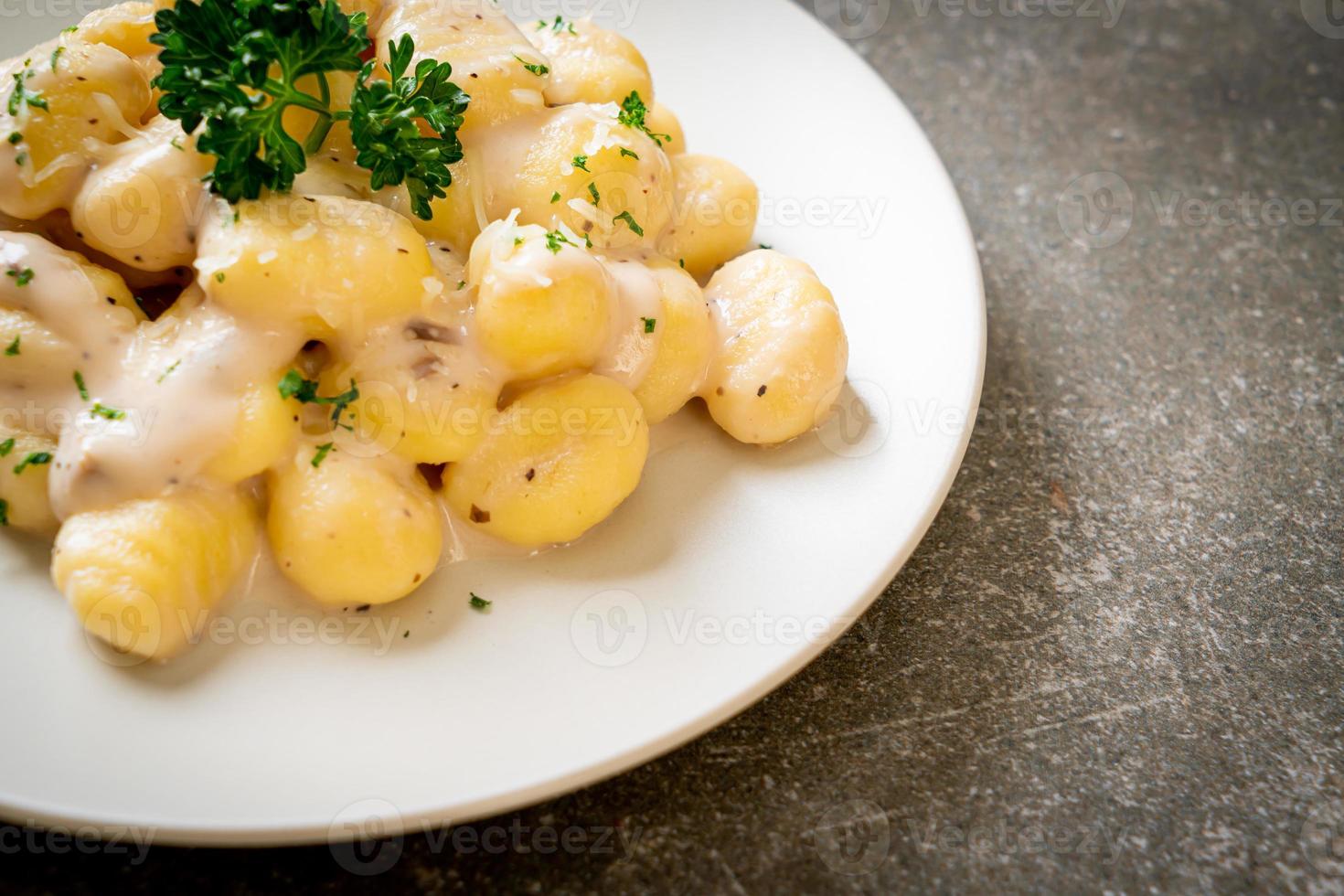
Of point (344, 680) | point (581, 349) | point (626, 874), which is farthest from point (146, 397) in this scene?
point (626, 874)

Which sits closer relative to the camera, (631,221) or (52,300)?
(52,300)
